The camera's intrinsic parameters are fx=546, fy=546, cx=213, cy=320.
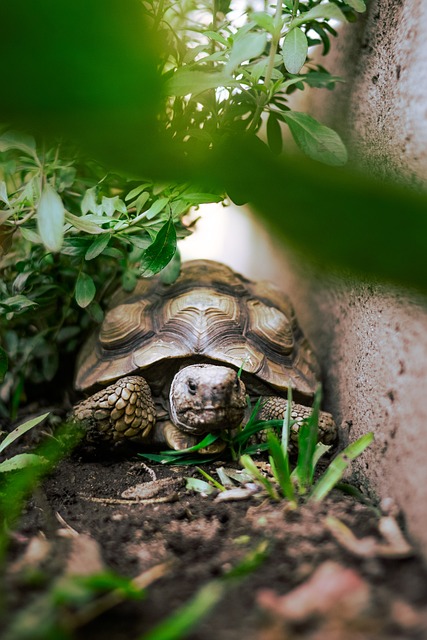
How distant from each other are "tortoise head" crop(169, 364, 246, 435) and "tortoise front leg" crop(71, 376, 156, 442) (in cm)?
17

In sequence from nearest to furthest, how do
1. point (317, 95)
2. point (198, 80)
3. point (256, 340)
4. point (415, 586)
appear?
point (415, 586), point (198, 80), point (256, 340), point (317, 95)

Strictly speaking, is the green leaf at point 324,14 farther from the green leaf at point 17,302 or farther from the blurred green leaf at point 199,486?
the blurred green leaf at point 199,486

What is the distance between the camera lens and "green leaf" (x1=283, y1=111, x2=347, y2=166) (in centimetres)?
191

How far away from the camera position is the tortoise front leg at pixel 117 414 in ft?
7.43

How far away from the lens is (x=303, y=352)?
2.71 metres

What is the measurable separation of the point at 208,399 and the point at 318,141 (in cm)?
103

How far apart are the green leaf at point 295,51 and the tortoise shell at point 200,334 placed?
1.07 metres

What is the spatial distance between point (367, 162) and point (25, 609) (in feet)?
6.02

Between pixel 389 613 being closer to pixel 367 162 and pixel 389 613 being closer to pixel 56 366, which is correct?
pixel 367 162

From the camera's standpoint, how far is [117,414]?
89.1 inches

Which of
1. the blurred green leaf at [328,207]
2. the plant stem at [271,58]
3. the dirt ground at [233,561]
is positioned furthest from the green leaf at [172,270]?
the blurred green leaf at [328,207]

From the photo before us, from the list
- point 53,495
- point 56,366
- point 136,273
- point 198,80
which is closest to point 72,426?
point 53,495

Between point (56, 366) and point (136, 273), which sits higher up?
point (136, 273)

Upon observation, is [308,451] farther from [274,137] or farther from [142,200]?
[274,137]
